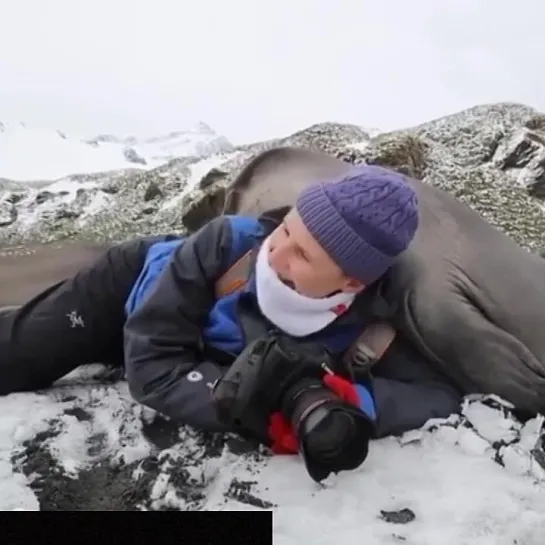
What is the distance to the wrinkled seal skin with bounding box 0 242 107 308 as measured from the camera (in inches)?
324

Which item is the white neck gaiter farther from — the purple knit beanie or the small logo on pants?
the small logo on pants

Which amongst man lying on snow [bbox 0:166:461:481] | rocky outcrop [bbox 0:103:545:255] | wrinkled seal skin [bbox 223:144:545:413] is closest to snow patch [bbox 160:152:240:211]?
rocky outcrop [bbox 0:103:545:255]

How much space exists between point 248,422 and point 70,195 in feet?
39.6

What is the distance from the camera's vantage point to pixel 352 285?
3.73 metres

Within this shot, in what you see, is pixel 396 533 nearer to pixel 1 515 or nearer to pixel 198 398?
pixel 198 398

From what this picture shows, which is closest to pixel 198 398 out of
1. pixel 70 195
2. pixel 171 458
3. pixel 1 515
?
pixel 171 458

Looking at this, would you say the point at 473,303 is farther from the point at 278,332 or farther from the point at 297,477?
the point at 297,477

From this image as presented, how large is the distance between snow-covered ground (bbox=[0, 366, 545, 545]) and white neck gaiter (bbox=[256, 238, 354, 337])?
52 centimetres

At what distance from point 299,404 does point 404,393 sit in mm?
773

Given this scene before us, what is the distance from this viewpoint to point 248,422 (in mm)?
3590

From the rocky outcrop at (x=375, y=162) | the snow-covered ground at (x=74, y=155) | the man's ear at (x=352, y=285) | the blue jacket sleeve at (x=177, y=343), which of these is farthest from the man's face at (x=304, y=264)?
the snow-covered ground at (x=74, y=155)

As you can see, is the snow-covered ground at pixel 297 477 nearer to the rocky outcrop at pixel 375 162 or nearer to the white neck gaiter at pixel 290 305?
the white neck gaiter at pixel 290 305

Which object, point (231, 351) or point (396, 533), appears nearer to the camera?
point (396, 533)

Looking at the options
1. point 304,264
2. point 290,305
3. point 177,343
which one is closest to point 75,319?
point 177,343
